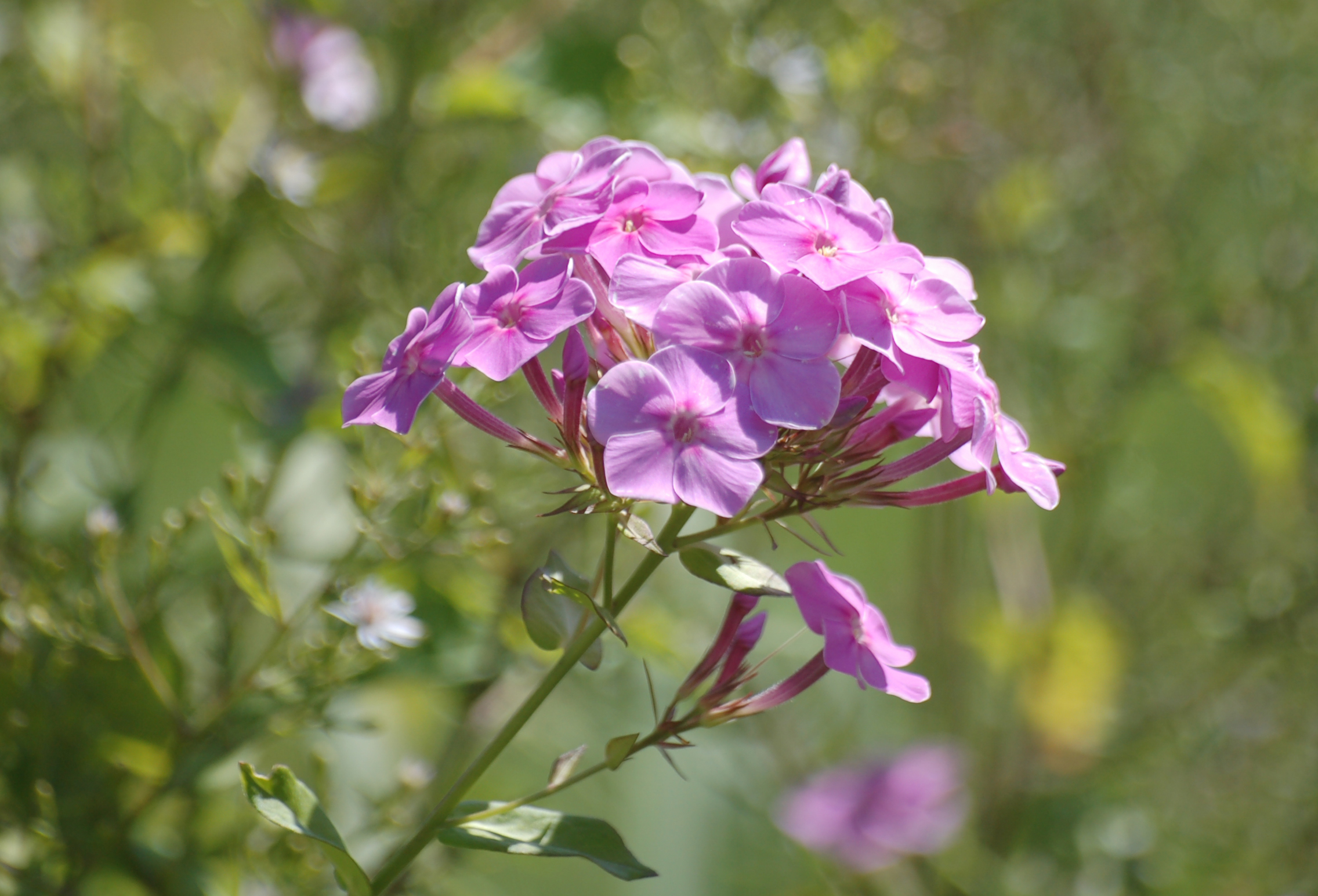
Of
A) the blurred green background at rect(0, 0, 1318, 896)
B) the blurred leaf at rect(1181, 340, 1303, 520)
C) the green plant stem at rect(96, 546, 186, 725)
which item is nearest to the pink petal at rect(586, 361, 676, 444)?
the blurred green background at rect(0, 0, 1318, 896)

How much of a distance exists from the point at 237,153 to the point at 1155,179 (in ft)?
4.81

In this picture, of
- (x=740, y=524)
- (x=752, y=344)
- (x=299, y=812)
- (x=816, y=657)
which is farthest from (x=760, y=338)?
(x=299, y=812)

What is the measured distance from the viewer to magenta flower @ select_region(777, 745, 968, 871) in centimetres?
161

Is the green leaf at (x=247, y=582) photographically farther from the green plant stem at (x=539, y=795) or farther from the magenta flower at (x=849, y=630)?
the magenta flower at (x=849, y=630)

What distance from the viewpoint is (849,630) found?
58 centimetres

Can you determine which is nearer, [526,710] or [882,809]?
[526,710]

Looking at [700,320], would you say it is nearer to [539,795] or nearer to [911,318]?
[911,318]

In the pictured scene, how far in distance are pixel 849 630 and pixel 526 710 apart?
0.18 m

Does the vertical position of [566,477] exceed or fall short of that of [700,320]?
it falls short

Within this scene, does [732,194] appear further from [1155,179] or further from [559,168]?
[1155,179]

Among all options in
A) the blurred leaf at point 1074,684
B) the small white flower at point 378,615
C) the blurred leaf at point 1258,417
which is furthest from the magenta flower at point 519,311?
the blurred leaf at point 1074,684

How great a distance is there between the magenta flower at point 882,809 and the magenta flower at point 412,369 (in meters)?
1.20

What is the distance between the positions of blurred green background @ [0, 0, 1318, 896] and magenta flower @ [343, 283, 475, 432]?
20cm

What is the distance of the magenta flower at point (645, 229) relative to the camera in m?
0.59
